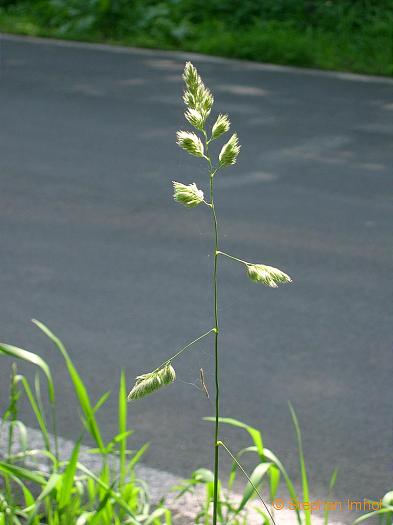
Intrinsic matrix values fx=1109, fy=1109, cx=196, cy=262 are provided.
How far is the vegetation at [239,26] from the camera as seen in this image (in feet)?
38.7

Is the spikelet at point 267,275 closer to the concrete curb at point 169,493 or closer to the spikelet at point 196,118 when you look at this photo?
the spikelet at point 196,118

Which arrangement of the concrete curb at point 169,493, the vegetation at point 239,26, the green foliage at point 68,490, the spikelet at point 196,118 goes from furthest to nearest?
the vegetation at point 239,26
the concrete curb at point 169,493
the green foliage at point 68,490
the spikelet at point 196,118

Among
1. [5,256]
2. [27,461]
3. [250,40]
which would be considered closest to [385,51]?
[250,40]

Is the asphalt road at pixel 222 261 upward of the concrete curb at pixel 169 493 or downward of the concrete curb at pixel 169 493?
downward

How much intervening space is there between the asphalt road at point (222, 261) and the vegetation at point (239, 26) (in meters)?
1.13

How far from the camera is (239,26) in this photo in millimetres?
13516

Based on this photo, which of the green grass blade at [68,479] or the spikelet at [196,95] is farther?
the green grass blade at [68,479]

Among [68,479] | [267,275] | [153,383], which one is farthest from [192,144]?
[68,479]

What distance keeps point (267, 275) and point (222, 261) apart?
14.7 feet

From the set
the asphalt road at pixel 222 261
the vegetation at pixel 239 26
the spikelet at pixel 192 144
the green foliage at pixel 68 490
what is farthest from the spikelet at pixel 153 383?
the vegetation at pixel 239 26

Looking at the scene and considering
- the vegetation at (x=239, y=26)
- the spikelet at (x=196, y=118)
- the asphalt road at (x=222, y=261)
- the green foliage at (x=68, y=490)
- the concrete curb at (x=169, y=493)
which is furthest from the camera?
the vegetation at (x=239, y=26)

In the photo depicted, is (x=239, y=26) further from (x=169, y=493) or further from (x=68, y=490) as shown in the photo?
(x=68, y=490)

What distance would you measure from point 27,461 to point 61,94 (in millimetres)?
7418

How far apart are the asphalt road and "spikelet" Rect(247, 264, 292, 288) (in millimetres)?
2149
